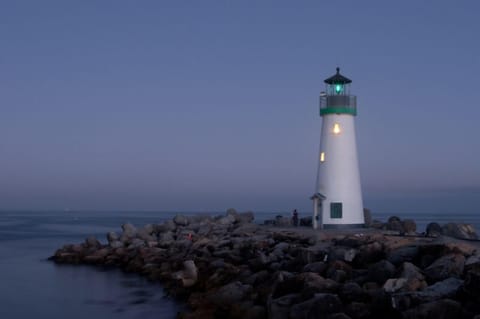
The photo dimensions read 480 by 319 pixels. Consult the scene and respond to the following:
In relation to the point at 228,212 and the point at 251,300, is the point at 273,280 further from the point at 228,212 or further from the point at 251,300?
the point at 228,212

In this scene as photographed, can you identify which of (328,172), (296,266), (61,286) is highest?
(328,172)

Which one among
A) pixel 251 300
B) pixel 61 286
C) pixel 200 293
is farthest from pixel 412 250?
pixel 61 286

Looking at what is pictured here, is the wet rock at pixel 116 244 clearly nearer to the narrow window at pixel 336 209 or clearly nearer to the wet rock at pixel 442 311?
the narrow window at pixel 336 209

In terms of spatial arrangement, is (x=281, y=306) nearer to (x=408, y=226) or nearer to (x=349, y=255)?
(x=349, y=255)

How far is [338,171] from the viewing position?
75.7ft

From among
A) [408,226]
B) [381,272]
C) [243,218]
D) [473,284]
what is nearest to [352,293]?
[381,272]

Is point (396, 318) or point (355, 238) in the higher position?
point (355, 238)

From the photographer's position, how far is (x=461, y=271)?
11.6 metres

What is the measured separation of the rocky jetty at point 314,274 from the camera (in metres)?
10.4

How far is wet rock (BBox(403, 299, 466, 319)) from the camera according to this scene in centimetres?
955

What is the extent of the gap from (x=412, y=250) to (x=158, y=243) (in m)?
12.9

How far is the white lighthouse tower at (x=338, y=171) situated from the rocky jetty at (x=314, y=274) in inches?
67.0

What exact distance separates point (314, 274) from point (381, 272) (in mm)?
1320

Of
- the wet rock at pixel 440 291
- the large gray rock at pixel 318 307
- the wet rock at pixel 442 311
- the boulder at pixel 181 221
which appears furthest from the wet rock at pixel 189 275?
the boulder at pixel 181 221
